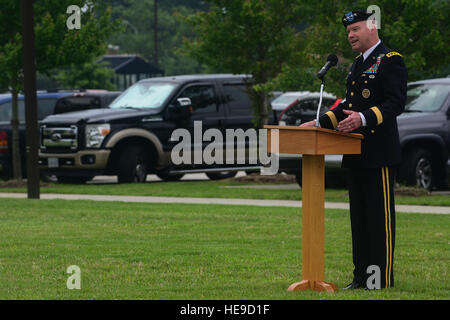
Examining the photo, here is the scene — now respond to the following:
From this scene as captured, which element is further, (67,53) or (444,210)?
(67,53)

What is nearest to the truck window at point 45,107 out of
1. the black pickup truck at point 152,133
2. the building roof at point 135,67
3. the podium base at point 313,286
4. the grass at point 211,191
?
the black pickup truck at point 152,133

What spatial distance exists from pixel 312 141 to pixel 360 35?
94cm

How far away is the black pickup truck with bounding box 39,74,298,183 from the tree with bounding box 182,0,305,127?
0.72 meters

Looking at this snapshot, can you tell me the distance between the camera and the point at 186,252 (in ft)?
32.8

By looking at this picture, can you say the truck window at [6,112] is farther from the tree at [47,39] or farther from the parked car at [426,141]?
the parked car at [426,141]

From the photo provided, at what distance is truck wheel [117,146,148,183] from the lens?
1925 centimetres

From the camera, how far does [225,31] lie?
20984 millimetres

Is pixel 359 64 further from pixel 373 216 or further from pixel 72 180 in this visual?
pixel 72 180

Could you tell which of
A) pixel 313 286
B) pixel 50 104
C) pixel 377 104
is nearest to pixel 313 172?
pixel 377 104

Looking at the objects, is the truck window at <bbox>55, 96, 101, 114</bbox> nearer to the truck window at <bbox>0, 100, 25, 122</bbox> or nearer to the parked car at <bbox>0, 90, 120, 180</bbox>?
the parked car at <bbox>0, 90, 120, 180</bbox>

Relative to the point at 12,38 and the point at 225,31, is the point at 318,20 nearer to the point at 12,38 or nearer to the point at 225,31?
the point at 225,31

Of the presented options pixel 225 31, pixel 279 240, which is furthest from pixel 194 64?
pixel 279 240

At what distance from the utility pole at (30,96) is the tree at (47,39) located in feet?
8.29

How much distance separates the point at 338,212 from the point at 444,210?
1.60 meters
